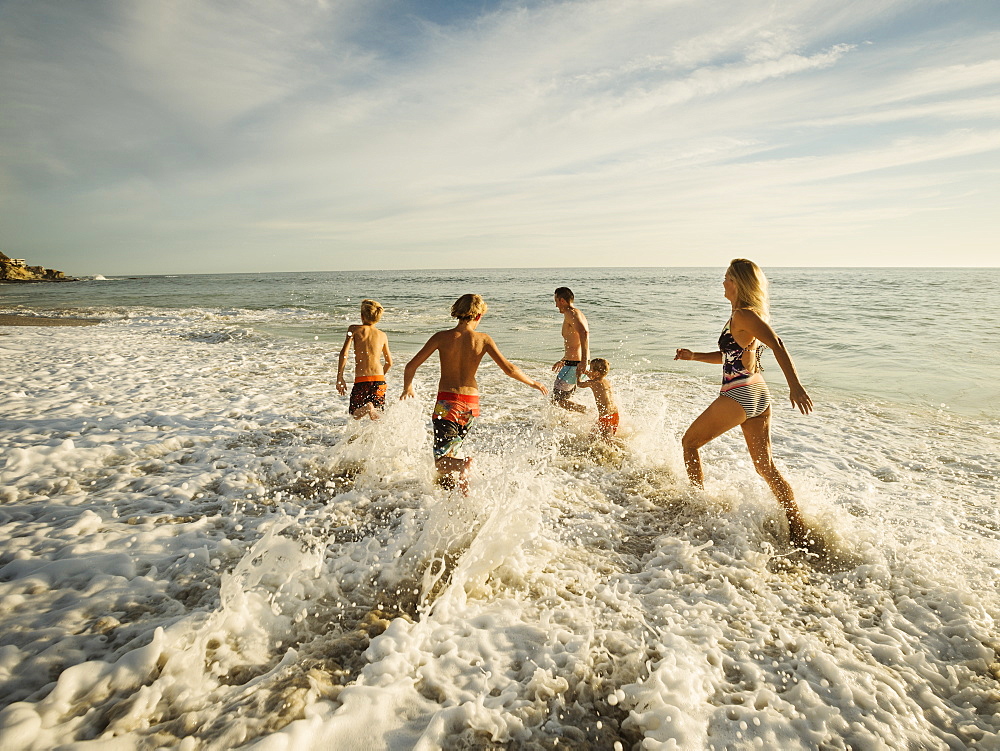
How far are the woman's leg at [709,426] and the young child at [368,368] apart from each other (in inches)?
147

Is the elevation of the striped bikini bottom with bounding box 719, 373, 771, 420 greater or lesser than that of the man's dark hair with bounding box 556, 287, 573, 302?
lesser

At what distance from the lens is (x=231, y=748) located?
231cm

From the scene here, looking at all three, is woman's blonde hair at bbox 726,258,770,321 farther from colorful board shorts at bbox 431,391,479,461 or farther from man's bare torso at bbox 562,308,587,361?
man's bare torso at bbox 562,308,587,361

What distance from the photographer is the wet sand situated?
60.7ft

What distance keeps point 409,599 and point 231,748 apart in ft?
4.47

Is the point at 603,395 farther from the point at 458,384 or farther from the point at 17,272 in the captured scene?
the point at 17,272

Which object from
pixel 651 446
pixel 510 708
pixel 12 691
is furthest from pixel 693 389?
pixel 12 691

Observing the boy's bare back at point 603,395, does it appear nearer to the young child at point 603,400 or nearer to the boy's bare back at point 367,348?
the young child at point 603,400

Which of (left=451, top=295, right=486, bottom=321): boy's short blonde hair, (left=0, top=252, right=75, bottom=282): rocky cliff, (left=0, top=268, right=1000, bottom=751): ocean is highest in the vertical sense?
(left=0, top=252, right=75, bottom=282): rocky cliff

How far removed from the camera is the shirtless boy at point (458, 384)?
470cm

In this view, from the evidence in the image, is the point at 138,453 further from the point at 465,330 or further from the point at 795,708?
the point at 795,708

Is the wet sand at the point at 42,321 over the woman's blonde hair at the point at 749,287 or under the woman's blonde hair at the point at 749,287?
under

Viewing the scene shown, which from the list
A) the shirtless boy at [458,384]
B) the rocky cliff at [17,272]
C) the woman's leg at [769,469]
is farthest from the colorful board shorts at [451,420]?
the rocky cliff at [17,272]

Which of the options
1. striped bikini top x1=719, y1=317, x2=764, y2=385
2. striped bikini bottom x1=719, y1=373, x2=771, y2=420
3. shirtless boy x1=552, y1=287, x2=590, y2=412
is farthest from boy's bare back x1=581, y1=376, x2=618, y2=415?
striped bikini bottom x1=719, y1=373, x2=771, y2=420
